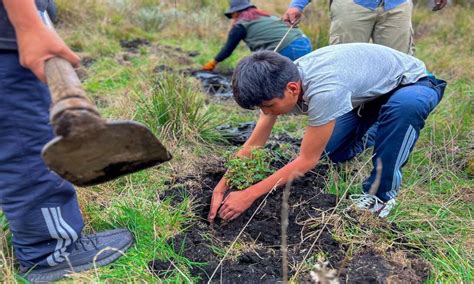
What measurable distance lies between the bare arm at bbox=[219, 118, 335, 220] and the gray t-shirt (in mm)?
71

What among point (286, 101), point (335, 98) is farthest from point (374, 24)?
point (286, 101)

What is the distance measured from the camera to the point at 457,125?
11.8 ft

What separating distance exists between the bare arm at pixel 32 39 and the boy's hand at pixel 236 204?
3.64ft

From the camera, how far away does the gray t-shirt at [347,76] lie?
2.28 meters

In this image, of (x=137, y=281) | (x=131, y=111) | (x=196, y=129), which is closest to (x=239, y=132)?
(x=196, y=129)

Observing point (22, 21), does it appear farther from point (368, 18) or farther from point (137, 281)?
point (368, 18)

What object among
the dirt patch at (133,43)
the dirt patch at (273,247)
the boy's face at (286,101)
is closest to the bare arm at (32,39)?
the boy's face at (286,101)

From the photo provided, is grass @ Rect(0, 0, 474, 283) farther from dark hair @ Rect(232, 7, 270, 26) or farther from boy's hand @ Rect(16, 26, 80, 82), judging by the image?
dark hair @ Rect(232, 7, 270, 26)

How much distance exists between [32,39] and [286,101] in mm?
1129

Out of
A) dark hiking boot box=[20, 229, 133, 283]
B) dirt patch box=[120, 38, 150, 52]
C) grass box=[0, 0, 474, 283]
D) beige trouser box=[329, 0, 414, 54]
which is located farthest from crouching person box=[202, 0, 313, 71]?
dark hiking boot box=[20, 229, 133, 283]

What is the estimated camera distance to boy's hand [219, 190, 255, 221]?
2398 millimetres

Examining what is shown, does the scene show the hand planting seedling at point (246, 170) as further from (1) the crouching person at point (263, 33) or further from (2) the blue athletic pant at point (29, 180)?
(1) the crouching person at point (263, 33)

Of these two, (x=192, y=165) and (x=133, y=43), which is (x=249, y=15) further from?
(x=192, y=165)

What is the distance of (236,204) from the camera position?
94.7 inches
